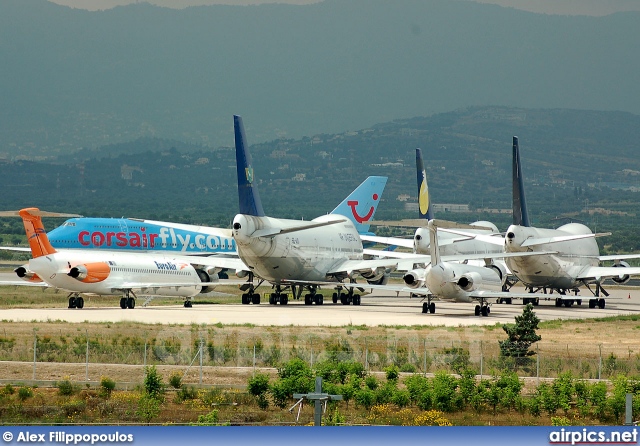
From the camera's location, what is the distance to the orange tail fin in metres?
53.7

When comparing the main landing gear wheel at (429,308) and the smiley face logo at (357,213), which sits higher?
the smiley face logo at (357,213)

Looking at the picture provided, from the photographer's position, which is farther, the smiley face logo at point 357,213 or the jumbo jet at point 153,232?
the smiley face logo at point 357,213

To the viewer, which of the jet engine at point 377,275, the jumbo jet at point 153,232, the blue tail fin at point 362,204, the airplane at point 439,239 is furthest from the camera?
the blue tail fin at point 362,204

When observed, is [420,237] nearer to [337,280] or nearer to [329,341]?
[337,280]

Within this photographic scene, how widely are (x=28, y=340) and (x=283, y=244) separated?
920 inches

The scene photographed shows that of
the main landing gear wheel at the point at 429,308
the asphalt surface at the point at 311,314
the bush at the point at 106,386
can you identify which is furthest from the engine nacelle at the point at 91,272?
the bush at the point at 106,386

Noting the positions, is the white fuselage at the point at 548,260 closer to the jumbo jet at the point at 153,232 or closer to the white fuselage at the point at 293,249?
the white fuselage at the point at 293,249

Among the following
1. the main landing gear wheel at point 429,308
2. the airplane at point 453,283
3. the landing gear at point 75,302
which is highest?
the airplane at point 453,283

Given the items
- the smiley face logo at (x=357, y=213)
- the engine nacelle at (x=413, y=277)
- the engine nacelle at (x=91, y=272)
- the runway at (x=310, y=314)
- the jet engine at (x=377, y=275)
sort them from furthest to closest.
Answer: the smiley face logo at (x=357, y=213) < the jet engine at (x=377, y=275) < the engine nacelle at (x=413, y=277) < the engine nacelle at (x=91, y=272) < the runway at (x=310, y=314)

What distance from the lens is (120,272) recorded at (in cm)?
5819

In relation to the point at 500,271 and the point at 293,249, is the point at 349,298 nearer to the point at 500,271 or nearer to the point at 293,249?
the point at 293,249

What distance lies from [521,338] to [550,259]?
27228 mm

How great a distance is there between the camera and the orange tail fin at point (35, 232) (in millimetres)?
53688

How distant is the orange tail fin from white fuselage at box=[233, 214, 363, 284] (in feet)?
31.9
